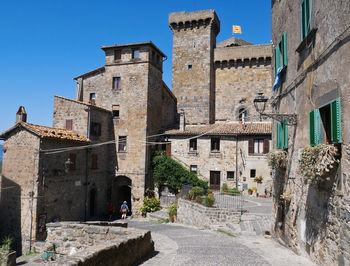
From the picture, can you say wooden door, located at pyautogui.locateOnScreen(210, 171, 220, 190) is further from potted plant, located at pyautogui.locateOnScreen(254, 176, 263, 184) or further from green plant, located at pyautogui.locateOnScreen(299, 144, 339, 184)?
green plant, located at pyautogui.locateOnScreen(299, 144, 339, 184)

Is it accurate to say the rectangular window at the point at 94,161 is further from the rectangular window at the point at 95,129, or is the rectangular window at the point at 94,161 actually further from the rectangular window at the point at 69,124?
the rectangular window at the point at 69,124

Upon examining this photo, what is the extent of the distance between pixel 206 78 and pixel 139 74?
25.7 feet

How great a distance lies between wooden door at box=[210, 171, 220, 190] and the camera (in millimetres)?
27272

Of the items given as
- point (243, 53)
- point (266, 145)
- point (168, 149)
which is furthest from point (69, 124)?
point (243, 53)

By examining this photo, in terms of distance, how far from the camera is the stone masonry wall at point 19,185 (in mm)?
19094

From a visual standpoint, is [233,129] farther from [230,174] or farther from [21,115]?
[21,115]

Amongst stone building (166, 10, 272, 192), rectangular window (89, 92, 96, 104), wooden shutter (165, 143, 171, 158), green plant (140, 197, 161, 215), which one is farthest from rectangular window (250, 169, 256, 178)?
rectangular window (89, 92, 96, 104)

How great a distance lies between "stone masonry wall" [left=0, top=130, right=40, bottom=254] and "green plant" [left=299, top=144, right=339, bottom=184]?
17.2 meters

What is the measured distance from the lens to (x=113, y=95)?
27.7 metres

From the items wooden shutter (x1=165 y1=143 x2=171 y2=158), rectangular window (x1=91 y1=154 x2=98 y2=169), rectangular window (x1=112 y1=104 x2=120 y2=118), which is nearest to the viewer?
rectangular window (x1=91 y1=154 x2=98 y2=169)

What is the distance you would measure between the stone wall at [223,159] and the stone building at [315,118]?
1447 centimetres

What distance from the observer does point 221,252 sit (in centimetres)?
997

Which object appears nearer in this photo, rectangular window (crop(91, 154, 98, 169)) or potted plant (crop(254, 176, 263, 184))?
rectangular window (crop(91, 154, 98, 169))

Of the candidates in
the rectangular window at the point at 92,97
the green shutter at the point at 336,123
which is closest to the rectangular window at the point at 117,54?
the rectangular window at the point at 92,97
